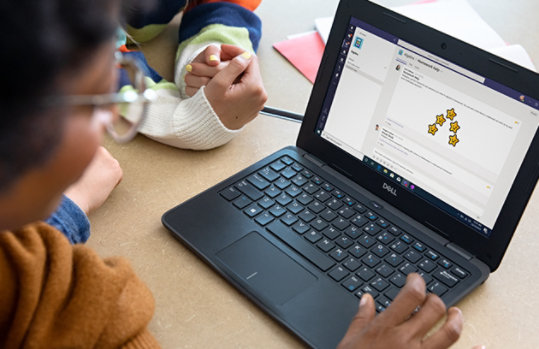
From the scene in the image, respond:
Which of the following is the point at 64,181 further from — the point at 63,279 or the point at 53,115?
the point at 63,279

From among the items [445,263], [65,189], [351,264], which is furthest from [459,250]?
[65,189]

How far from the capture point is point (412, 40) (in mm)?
787

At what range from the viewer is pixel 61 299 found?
619 mm

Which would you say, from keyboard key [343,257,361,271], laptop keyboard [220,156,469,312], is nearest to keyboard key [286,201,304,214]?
laptop keyboard [220,156,469,312]

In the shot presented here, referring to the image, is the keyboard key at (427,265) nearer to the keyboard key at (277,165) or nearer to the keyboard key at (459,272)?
the keyboard key at (459,272)

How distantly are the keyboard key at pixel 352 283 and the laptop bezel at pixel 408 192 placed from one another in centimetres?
14

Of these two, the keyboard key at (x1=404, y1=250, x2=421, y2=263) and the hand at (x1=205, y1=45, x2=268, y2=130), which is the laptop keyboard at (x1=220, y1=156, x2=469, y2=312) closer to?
the keyboard key at (x1=404, y1=250, x2=421, y2=263)

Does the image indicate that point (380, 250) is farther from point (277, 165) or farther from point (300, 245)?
point (277, 165)

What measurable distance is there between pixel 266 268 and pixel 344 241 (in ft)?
0.35

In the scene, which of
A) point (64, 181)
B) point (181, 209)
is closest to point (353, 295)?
point (181, 209)

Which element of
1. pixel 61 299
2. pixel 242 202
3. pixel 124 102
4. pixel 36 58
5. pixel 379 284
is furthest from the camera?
pixel 242 202

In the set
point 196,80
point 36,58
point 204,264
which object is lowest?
point 204,264

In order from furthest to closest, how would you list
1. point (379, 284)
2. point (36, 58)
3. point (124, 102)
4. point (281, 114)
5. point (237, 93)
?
point (281, 114)
point (237, 93)
point (379, 284)
point (124, 102)
point (36, 58)

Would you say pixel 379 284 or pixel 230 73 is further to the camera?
pixel 230 73
